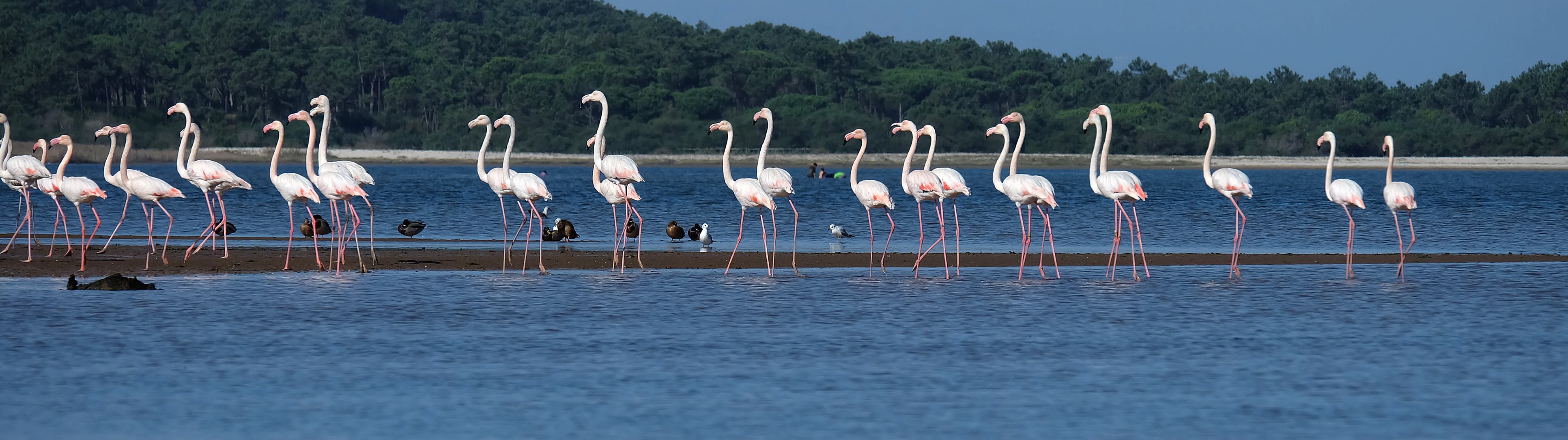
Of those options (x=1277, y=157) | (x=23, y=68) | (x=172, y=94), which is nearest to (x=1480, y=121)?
(x=1277, y=157)

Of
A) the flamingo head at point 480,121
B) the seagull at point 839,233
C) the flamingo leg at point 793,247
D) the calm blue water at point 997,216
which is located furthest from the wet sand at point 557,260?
the seagull at point 839,233

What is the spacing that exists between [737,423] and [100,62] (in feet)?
303

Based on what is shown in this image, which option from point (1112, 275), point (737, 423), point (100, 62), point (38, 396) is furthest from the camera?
point (100, 62)

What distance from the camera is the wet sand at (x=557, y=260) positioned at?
16641mm

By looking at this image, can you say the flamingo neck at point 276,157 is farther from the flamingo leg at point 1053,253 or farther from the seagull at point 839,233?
the flamingo leg at point 1053,253

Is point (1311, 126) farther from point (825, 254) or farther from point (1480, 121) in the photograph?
point (825, 254)

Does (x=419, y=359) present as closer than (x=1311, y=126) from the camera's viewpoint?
Yes

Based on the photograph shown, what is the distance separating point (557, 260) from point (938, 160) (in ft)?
221

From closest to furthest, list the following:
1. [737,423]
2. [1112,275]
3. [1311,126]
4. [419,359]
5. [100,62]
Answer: [737,423] → [419,359] → [1112,275] → [100,62] → [1311,126]

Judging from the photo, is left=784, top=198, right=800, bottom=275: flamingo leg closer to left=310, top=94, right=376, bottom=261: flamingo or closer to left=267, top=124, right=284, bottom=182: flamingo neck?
left=310, top=94, right=376, bottom=261: flamingo

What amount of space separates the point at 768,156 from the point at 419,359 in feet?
257

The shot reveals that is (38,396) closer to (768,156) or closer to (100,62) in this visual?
(768,156)

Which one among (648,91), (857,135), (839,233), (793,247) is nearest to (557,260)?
(793,247)

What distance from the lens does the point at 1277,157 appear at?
86.4 metres
